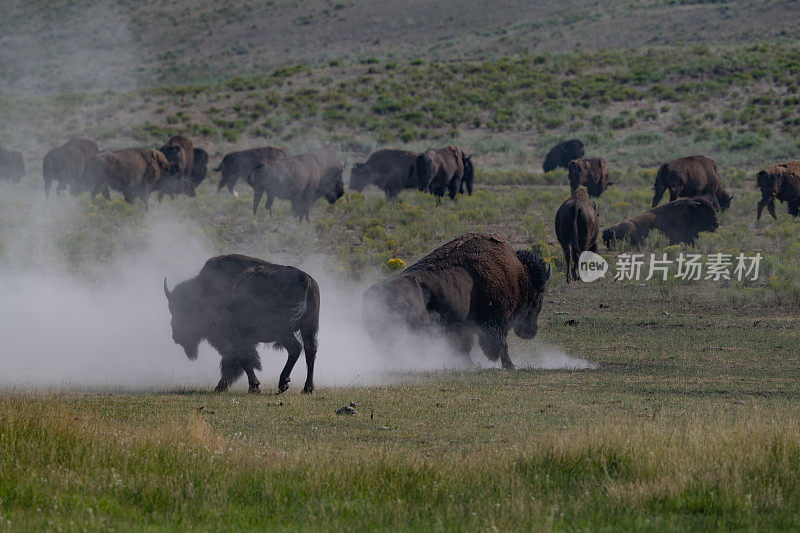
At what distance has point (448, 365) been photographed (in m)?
14.2

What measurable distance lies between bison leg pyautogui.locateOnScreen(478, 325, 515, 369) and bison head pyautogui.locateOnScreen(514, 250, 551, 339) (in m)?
0.78

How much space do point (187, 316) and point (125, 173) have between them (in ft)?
71.5

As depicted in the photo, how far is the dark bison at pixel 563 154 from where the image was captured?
47000 mm

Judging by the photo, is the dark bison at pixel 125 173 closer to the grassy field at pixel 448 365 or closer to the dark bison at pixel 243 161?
the grassy field at pixel 448 365

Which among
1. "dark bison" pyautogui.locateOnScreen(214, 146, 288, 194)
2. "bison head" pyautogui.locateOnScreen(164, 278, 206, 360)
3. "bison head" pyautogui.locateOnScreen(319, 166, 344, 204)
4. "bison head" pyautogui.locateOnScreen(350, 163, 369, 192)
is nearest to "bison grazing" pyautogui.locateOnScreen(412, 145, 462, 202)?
"bison head" pyautogui.locateOnScreen(350, 163, 369, 192)

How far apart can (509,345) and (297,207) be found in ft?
53.5

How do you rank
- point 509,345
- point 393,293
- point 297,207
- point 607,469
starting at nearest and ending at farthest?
point 607,469 < point 393,293 < point 509,345 < point 297,207

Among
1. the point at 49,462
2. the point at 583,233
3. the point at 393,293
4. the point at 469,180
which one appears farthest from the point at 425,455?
the point at 469,180

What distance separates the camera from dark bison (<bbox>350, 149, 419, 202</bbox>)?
3762 centimetres

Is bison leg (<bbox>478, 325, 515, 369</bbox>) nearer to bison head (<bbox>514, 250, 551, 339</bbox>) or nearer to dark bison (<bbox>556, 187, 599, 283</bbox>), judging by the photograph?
bison head (<bbox>514, 250, 551, 339</bbox>)

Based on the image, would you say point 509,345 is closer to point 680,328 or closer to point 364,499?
point 680,328

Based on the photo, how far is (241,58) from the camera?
105438mm

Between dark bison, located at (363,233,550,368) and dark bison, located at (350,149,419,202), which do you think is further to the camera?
dark bison, located at (350,149,419,202)

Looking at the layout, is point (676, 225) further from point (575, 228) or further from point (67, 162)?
point (67, 162)
